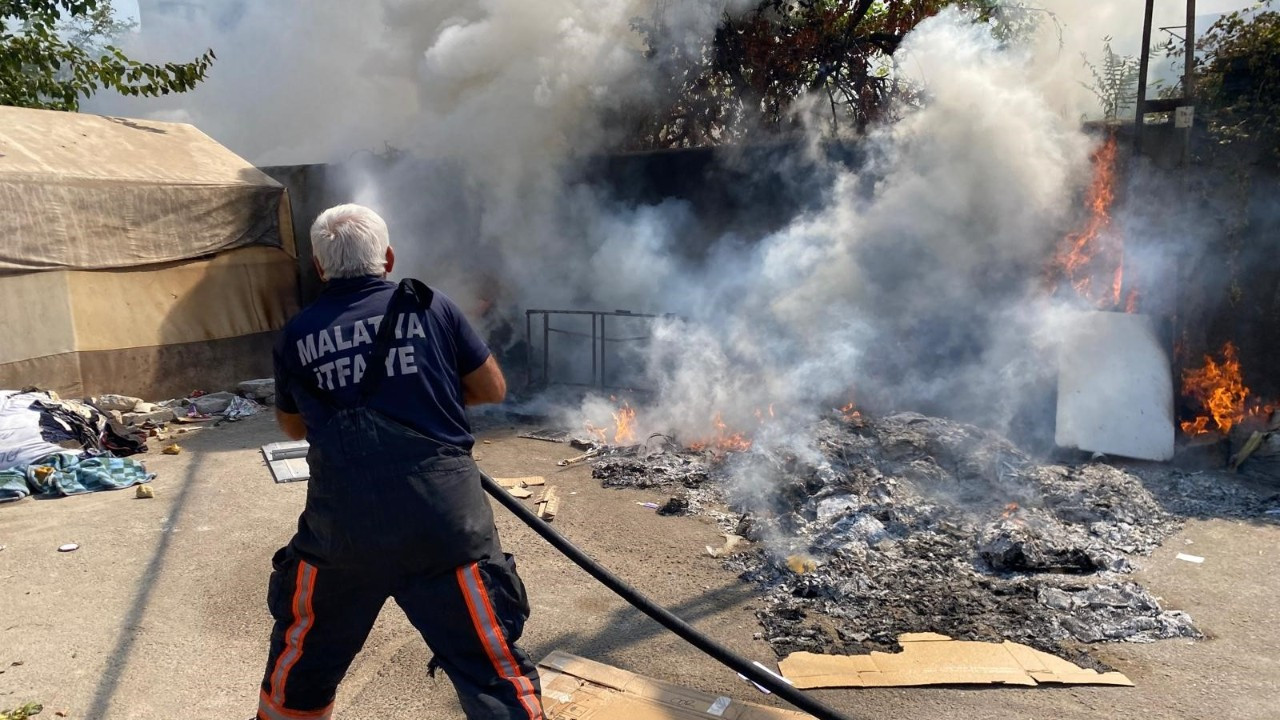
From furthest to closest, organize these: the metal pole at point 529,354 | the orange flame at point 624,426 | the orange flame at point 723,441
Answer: the metal pole at point 529,354 → the orange flame at point 624,426 → the orange flame at point 723,441

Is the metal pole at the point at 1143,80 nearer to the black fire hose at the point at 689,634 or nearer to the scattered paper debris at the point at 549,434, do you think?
the scattered paper debris at the point at 549,434

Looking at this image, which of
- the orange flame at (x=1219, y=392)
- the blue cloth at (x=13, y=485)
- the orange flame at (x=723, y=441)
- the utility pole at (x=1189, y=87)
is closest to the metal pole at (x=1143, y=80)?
the utility pole at (x=1189, y=87)

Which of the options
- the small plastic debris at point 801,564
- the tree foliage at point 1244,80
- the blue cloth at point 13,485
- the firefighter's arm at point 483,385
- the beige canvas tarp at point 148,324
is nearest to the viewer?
the firefighter's arm at point 483,385

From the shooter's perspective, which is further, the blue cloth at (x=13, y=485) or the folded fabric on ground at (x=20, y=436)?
the folded fabric on ground at (x=20, y=436)

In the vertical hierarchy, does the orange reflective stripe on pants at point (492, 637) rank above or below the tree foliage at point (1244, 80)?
below

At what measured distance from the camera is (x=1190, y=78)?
722 centimetres

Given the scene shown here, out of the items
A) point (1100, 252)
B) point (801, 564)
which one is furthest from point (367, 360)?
point (1100, 252)

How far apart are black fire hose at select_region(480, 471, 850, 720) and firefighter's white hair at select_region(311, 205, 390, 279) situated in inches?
29.3

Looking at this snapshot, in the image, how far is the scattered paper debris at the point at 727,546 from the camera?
199 inches

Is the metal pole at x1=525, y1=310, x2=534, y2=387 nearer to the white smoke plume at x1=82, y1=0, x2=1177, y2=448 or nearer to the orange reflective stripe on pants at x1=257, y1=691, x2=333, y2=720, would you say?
the white smoke plume at x1=82, y1=0, x2=1177, y2=448

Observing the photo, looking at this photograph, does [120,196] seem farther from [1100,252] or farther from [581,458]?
[1100,252]

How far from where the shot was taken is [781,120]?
1062 centimetres

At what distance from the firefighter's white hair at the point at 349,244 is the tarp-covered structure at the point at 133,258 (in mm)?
8136

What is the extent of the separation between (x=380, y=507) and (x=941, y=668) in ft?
8.81
